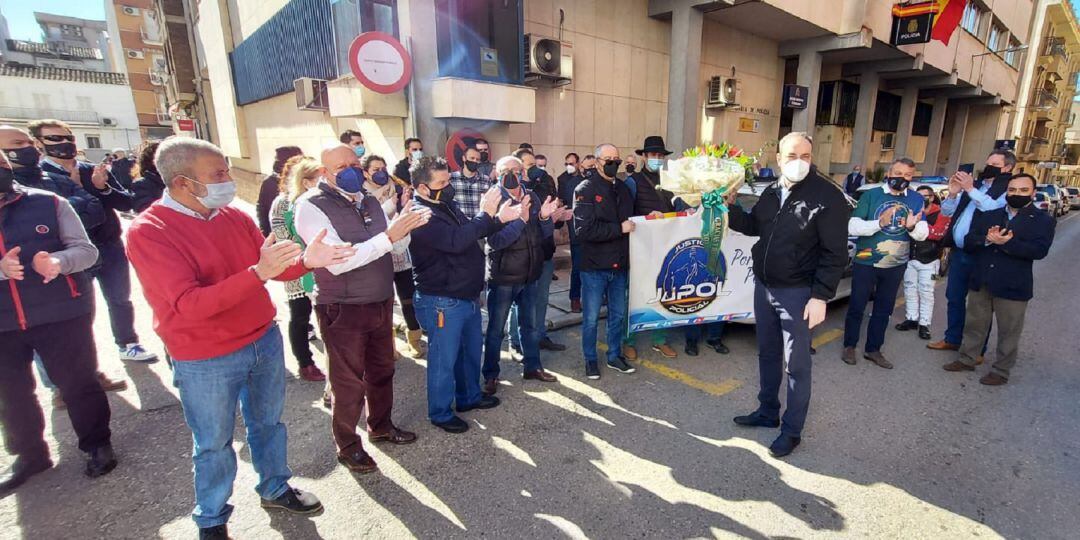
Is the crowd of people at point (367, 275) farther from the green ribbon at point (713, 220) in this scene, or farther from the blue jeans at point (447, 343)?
the green ribbon at point (713, 220)

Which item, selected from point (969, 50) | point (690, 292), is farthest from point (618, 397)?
point (969, 50)

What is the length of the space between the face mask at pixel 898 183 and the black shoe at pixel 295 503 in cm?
545

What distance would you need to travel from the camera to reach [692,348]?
5.05 meters

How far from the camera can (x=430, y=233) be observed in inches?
130

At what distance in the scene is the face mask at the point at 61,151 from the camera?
4.02 meters

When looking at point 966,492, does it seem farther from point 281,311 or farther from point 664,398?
point 281,311

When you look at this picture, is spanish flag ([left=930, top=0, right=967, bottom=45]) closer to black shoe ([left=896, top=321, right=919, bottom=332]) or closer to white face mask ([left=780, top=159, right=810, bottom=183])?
black shoe ([left=896, top=321, right=919, bottom=332])

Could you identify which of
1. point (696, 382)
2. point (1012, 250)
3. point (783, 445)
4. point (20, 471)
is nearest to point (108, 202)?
point (20, 471)

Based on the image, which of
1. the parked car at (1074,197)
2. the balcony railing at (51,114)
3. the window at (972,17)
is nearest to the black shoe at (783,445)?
the window at (972,17)

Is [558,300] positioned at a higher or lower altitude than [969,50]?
lower

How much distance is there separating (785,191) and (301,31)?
37.3 ft

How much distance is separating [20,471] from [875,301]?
271 inches

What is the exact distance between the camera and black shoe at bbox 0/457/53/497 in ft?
9.74

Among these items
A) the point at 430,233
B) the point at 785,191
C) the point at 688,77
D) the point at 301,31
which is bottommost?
the point at 430,233
